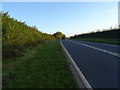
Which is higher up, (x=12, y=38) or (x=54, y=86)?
(x=12, y=38)

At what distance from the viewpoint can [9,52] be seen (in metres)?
12.6

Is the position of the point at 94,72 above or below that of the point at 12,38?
below

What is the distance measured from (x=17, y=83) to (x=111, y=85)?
301cm

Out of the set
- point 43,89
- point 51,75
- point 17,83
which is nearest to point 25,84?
point 17,83

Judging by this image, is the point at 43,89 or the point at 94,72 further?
the point at 94,72

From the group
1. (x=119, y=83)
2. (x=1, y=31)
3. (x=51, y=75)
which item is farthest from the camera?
(x=1, y=31)

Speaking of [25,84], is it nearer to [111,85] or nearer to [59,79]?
[59,79]

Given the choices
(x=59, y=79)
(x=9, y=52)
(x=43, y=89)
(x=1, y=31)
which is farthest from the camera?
(x=9, y=52)

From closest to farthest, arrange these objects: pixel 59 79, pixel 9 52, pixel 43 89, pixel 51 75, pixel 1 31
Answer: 1. pixel 43 89
2. pixel 59 79
3. pixel 51 75
4. pixel 1 31
5. pixel 9 52

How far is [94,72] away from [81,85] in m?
1.87

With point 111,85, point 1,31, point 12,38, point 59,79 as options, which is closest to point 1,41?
point 1,31

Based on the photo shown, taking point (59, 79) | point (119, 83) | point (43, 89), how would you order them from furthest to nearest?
point (59, 79) → point (119, 83) → point (43, 89)

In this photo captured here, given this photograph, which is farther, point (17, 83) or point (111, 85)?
point (17, 83)

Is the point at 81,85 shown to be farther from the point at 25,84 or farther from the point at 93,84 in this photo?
the point at 25,84
